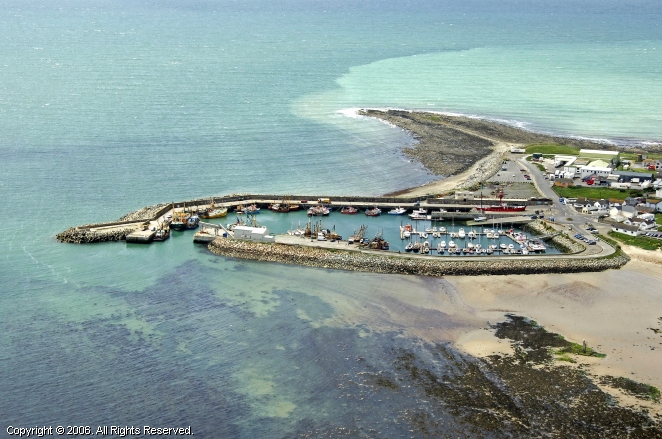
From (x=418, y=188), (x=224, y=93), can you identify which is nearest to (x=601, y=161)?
(x=418, y=188)

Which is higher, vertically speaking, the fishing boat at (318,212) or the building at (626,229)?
the building at (626,229)

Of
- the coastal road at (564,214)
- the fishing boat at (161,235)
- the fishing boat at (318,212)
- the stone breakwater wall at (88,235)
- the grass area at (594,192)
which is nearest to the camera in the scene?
the stone breakwater wall at (88,235)

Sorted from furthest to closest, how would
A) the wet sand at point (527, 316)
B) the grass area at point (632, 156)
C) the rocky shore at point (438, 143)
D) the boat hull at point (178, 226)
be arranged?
the rocky shore at point (438, 143) < the grass area at point (632, 156) < the boat hull at point (178, 226) < the wet sand at point (527, 316)

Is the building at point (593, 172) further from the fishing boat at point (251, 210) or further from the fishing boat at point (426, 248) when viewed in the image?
the fishing boat at point (251, 210)

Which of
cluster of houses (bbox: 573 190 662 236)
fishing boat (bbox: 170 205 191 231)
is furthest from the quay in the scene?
cluster of houses (bbox: 573 190 662 236)

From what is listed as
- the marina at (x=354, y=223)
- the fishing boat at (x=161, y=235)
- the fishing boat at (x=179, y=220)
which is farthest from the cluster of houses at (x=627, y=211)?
the fishing boat at (x=161, y=235)

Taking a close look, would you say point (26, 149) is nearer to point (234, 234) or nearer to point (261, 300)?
point (234, 234)

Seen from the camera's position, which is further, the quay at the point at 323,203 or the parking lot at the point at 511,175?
the parking lot at the point at 511,175
